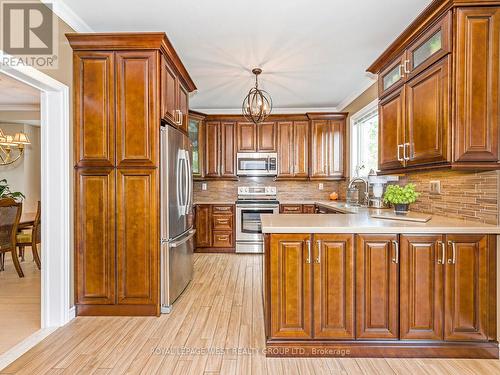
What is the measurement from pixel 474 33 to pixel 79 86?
3.17m

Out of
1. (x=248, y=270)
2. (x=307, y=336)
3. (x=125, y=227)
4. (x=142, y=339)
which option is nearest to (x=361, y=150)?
(x=248, y=270)

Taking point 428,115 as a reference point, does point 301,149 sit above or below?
above

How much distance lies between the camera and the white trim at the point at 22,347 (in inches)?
77.4

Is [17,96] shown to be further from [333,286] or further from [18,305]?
[333,286]

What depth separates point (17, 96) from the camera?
489 cm

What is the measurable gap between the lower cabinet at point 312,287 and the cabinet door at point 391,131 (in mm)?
1092

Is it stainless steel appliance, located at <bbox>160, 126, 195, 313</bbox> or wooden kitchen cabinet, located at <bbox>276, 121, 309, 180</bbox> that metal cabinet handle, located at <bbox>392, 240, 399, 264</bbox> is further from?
wooden kitchen cabinet, located at <bbox>276, 121, 309, 180</bbox>

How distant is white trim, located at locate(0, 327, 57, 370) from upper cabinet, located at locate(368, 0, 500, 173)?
3.29m

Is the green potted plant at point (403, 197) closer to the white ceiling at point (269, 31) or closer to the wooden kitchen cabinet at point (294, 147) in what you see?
the white ceiling at point (269, 31)

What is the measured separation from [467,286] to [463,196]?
71cm

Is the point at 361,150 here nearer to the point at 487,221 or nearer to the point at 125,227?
the point at 487,221

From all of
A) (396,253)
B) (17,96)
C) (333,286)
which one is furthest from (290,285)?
(17,96)

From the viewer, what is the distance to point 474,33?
189 cm

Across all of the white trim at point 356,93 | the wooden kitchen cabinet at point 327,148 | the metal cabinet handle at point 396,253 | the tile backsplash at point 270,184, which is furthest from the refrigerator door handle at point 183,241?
the white trim at point 356,93
